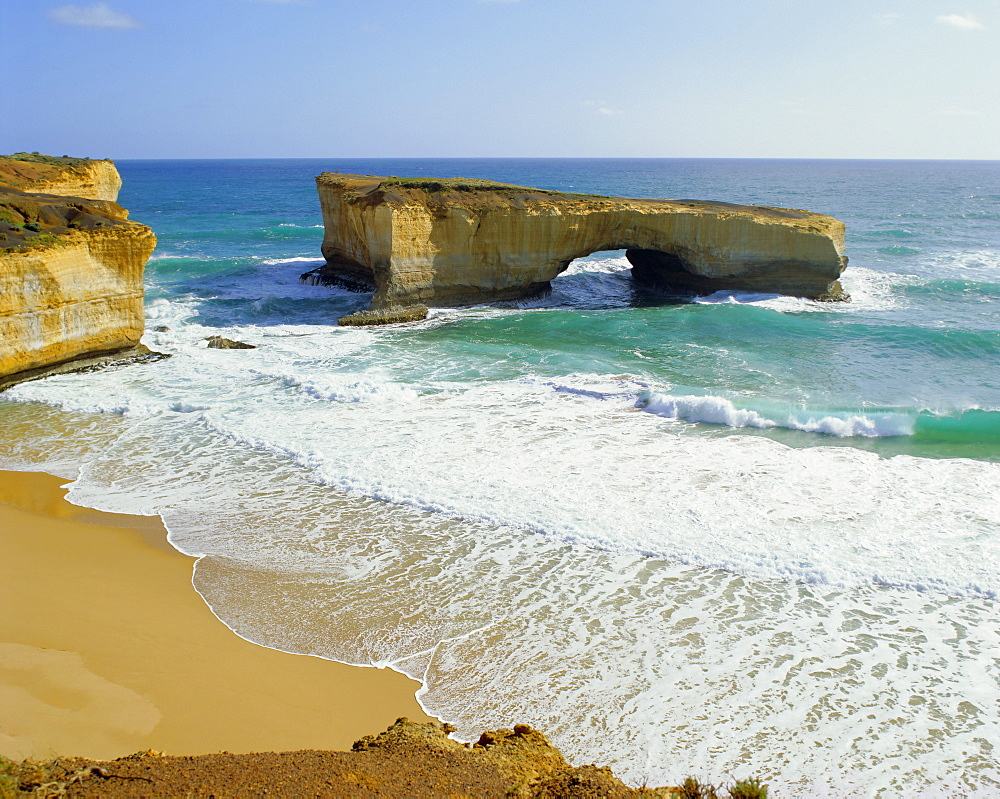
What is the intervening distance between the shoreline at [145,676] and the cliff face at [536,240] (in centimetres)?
1348

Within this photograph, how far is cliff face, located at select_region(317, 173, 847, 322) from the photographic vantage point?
21125 mm

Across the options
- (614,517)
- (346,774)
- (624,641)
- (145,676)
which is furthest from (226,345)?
(346,774)

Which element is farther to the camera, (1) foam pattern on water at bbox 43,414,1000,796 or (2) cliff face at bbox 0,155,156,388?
(2) cliff face at bbox 0,155,156,388

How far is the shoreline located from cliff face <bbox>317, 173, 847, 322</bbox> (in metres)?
13.5

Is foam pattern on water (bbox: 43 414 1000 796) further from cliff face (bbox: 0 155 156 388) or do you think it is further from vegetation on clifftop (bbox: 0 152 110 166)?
vegetation on clifftop (bbox: 0 152 110 166)

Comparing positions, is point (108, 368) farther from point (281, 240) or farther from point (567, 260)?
point (281, 240)

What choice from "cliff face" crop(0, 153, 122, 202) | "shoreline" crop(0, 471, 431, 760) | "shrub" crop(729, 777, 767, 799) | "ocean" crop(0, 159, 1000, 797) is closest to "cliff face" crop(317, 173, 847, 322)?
"ocean" crop(0, 159, 1000, 797)

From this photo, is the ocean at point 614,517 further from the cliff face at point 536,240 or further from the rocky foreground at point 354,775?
the cliff face at point 536,240

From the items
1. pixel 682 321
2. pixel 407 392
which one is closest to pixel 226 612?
pixel 407 392

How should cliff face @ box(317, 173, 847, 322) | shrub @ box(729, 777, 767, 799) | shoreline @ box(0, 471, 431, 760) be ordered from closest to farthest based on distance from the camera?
1. shrub @ box(729, 777, 767, 799)
2. shoreline @ box(0, 471, 431, 760)
3. cliff face @ box(317, 173, 847, 322)

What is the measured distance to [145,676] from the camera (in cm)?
621

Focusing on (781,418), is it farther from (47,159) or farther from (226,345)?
(47,159)

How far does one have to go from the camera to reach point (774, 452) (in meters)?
11.4

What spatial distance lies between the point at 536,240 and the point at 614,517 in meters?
14.7
